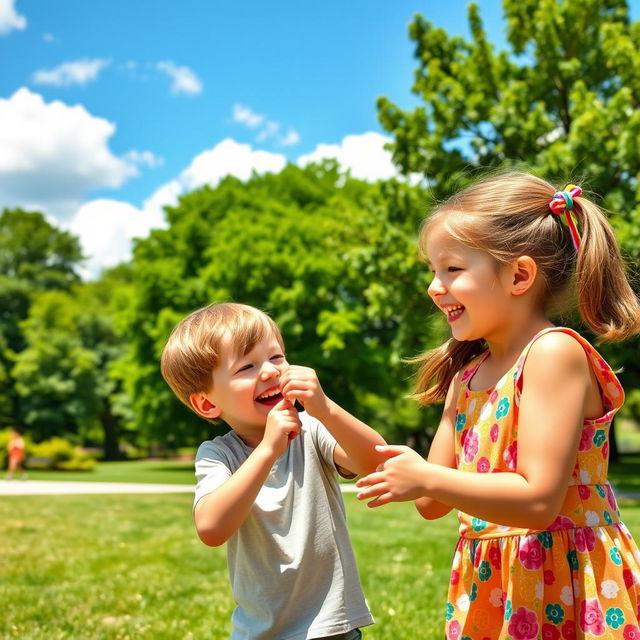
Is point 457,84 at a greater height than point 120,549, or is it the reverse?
point 457,84

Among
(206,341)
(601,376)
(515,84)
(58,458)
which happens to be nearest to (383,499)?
(601,376)

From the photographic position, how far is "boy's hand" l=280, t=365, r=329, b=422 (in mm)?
2465

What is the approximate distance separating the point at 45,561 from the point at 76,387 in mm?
38190

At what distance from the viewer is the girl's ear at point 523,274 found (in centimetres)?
234

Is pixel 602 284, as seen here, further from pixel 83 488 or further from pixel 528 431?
pixel 83 488

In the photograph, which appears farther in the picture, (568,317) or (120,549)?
(120,549)

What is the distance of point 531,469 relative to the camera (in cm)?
207

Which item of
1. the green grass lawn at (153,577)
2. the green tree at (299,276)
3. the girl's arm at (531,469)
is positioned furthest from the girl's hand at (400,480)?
the green tree at (299,276)

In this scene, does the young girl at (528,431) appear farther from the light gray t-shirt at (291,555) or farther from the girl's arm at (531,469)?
the light gray t-shirt at (291,555)

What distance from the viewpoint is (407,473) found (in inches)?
80.7

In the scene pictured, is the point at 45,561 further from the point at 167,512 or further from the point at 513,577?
the point at 513,577

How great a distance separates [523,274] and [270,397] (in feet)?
3.35

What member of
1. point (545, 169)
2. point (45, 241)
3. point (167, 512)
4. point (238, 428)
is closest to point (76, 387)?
point (45, 241)

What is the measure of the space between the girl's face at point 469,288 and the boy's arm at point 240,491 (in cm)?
64
